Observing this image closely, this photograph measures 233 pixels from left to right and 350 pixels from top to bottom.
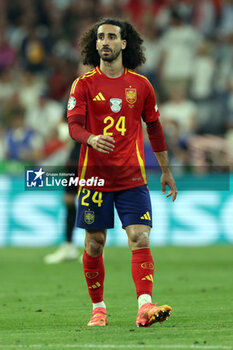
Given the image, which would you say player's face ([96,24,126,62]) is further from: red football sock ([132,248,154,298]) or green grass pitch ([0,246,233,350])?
green grass pitch ([0,246,233,350])

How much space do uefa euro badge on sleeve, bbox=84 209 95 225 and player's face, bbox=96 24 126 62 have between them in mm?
1145

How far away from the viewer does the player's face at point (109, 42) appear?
609cm

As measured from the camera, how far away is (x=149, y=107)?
20.5ft

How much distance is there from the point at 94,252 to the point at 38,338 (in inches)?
38.2

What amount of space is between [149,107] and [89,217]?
0.97 meters

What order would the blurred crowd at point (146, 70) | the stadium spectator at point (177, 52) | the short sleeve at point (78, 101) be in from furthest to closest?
the stadium spectator at point (177, 52), the blurred crowd at point (146, 70), the short sleeve at point (78, 101)

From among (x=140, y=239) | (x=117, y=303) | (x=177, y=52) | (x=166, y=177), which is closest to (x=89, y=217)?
(x=140, y=239)

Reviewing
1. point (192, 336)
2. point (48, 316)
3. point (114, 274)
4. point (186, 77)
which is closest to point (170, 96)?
point (186, 77)

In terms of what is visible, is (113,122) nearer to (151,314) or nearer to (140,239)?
(140,239)

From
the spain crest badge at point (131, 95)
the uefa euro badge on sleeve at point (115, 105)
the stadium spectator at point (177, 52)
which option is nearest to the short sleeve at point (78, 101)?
the uefa euro badge on sleeve at point (115, 105)

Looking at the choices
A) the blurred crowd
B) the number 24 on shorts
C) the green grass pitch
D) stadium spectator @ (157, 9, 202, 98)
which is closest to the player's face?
the number 24 on shorts

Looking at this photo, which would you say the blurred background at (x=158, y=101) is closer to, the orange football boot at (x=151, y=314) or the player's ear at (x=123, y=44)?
the player's ear at (x=123, y=44)

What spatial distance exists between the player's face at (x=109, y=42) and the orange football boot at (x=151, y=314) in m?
1.85

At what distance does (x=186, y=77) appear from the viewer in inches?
707
